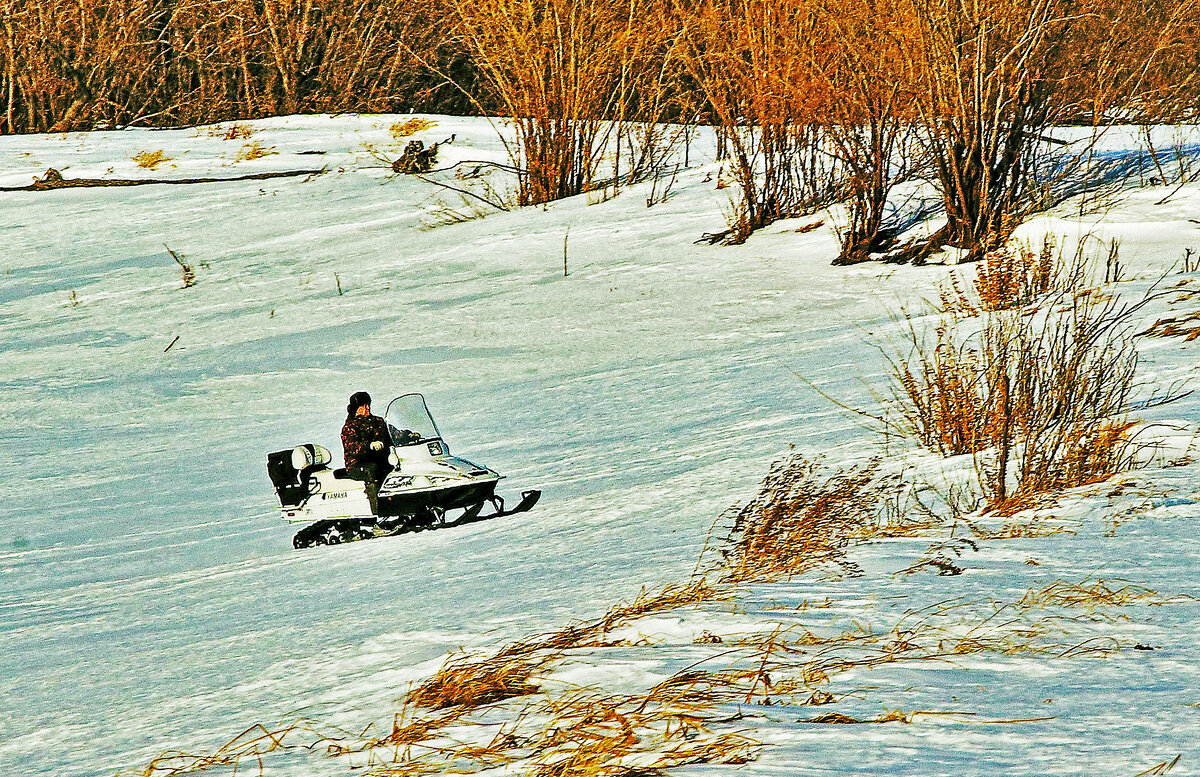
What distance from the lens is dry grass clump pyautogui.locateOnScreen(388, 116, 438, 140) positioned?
14.5 metres

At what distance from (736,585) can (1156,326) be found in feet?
12.8

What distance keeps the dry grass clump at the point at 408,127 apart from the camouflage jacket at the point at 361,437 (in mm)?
10043

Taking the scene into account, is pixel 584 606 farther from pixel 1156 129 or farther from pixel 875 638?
pixel 1156 129

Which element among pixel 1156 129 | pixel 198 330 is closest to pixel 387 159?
pixel 198 330

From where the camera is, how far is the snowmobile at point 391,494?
491 centimetres

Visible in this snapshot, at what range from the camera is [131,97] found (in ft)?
60.3

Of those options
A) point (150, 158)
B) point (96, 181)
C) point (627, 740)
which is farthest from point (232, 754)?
point (150, 158)

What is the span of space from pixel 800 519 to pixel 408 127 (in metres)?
11.8

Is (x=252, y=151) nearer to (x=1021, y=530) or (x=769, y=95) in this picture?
(x=769, y=95)

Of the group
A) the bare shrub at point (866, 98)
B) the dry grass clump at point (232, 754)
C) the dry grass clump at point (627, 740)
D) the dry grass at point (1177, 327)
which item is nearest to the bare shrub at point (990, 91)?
the bare shrub at point (866, 98)

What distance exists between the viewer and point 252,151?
14.3 metres

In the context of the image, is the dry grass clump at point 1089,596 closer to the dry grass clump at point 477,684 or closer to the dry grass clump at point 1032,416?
the dry grass clump at point 1032,416

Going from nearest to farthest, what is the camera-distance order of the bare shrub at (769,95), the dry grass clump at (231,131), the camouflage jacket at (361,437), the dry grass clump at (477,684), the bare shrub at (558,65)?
the dry grass clump at (477,684) < the camouflage jacket at (361,437) < the bare shrub at (769,95) < the bare shrub at (558,65) < the dry grass clump at (231,131)

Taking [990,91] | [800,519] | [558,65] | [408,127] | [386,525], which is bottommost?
[386,525]
